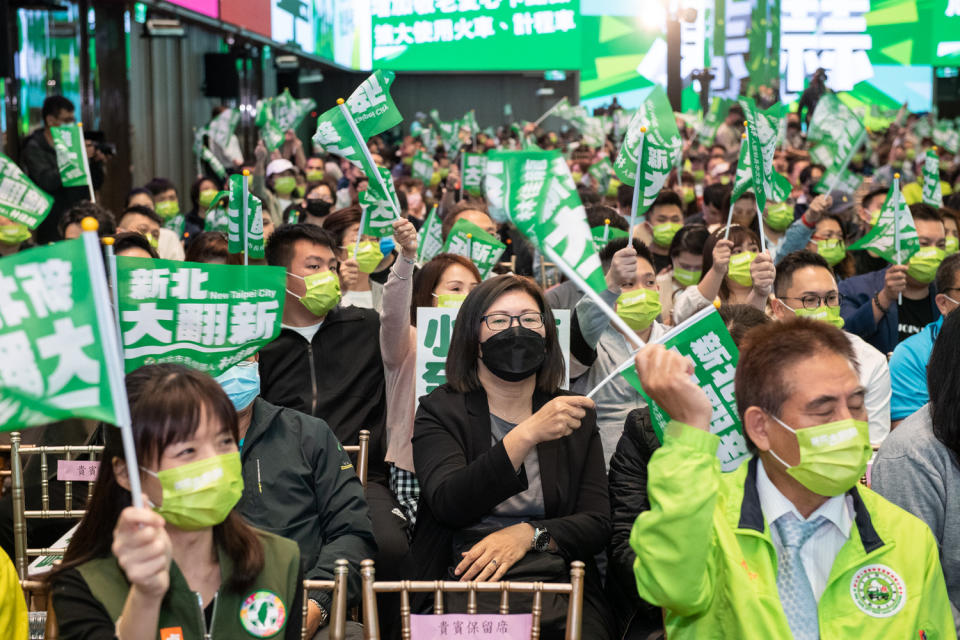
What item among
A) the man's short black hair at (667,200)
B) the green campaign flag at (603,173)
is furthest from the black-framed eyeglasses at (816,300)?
the green campaign flag at (603,173)

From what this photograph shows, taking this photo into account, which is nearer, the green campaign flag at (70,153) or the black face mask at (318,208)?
the green campaign flag at (70,153)

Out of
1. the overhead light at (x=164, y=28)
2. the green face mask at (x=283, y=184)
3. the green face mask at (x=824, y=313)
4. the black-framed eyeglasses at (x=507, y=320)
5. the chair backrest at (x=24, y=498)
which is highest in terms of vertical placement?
the overhead light at (x=164, y=28)

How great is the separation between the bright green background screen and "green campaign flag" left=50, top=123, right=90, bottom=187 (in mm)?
16152

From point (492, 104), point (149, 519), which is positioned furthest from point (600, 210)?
point (492, 104)

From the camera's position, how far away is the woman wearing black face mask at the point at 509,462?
3203 mm

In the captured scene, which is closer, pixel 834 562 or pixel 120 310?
pixel 834 562

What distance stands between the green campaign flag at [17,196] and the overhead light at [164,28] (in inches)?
294

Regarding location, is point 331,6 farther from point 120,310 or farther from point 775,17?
point 120,310

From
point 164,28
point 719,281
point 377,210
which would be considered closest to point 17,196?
point 377,210

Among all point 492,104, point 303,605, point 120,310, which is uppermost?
point 492,104

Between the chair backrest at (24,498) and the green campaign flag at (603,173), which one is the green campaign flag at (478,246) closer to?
the chair backrest at (24,498)

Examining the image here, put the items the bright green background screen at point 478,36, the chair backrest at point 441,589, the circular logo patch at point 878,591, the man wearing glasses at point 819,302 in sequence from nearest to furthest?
the circular logo patch at point 878,591, the chair backrest at point 441,589, the man wearing glasses at point 819,302, the bright green background screen at point 478,36

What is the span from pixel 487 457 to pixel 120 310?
1044mm

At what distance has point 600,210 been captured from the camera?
726cm
